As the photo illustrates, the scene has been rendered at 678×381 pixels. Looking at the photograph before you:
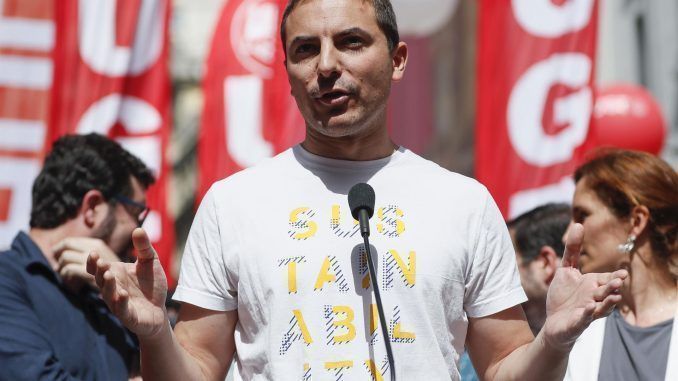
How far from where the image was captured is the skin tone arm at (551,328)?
2.65m

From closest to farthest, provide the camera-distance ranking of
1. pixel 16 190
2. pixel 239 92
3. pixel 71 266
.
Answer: pixel 71 266 → pixel 16 190 → pixel 239 92

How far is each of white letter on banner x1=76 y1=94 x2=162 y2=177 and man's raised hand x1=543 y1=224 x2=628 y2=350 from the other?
403 cm

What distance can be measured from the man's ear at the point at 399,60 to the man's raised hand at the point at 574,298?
671 millimetres

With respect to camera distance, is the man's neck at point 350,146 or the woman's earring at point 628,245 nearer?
the man's neck at point 350,146

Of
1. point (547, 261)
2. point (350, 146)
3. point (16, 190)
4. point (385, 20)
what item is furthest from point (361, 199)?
point (16, 190)

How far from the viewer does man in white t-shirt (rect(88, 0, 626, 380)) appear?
2658 mm

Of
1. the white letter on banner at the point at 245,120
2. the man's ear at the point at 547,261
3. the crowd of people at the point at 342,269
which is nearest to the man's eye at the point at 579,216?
the man's ear at the point at 547,261

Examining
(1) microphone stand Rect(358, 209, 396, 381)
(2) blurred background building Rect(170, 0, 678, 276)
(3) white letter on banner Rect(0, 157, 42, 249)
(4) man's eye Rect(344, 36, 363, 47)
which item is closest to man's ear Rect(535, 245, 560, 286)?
(4) man's eye Rect(344, 36, 363, 47)

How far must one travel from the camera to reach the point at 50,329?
388 centimetres

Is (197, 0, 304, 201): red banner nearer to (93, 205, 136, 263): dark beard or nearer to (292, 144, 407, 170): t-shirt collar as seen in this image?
(93, 205, 136, 263): dark beard

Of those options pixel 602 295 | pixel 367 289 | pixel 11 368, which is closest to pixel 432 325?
pixel 367 289

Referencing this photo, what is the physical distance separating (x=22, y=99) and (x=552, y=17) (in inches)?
122

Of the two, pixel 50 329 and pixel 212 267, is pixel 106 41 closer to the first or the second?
pixel 50 329

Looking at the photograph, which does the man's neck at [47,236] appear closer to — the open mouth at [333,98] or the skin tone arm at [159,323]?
the skin tone arm at [159,323]
